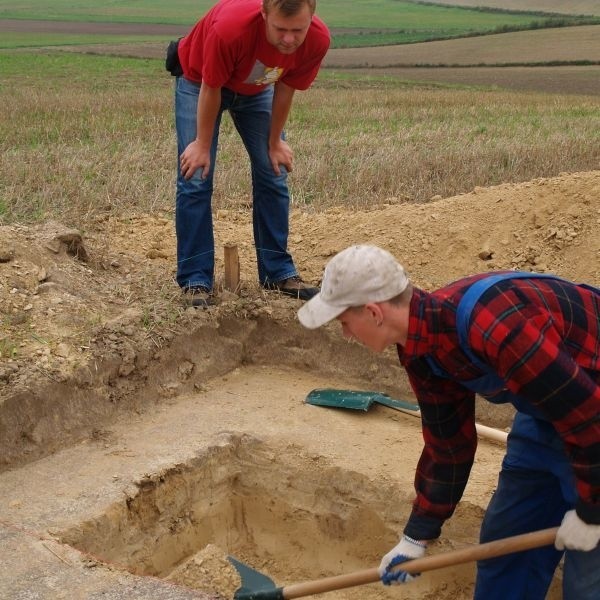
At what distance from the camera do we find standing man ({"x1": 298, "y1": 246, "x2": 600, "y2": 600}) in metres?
2.58

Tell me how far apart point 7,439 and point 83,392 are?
1.68 ft

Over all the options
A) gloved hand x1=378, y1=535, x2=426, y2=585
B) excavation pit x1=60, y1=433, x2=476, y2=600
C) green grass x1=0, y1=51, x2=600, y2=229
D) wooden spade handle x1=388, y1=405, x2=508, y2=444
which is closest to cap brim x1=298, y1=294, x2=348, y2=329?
gloved hand x1=378, y1=535, x2=426, y2=585

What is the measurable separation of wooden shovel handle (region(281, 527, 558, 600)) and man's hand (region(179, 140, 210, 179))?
2624 mm

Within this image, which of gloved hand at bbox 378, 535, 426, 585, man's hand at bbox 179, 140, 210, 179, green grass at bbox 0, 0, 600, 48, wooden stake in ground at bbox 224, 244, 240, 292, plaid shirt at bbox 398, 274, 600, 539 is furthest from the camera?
green grass at bbox 0, 0, 600, 48

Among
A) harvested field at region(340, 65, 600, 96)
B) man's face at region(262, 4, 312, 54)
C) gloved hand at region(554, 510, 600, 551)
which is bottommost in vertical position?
harvested field at region(340, 65, 600, 96)

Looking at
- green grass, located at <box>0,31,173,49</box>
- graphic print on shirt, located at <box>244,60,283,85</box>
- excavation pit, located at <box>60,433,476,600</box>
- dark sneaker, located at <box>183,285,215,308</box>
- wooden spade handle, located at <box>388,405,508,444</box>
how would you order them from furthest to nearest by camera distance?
green grass, located at <box>0,31,173,49</box> → dark sneaker, located at <box>183,285,215,308</box> → graphic print on shirt, located at <box>244,60,283,85</box> → wooden spade handle, located at <box>388,405,508,444</box> → excavation pit, located at <box>60,433,476,600</box>

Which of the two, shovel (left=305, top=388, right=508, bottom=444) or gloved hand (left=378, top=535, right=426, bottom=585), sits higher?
gloved hand (left=378, top=535, right=426, bottom=585)

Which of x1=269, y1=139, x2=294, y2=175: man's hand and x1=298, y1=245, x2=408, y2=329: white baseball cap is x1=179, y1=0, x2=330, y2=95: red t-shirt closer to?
x1=269, y1=139, x2=294, y2=175: man's hand

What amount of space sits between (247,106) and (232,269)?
1.07m

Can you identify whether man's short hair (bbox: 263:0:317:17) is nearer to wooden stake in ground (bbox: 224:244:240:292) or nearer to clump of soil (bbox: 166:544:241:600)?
wooden stake in ground (bbox: 224:244:240:292)

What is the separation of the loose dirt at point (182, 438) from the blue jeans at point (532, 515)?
3.22 ft

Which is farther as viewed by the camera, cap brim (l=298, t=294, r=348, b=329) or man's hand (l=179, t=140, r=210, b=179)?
man's hand (l=179, t=140, r=210, b=179)

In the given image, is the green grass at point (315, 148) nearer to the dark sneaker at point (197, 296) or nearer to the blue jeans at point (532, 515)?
the dark sneaker at point (197, 296)

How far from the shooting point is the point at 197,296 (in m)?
5.66
